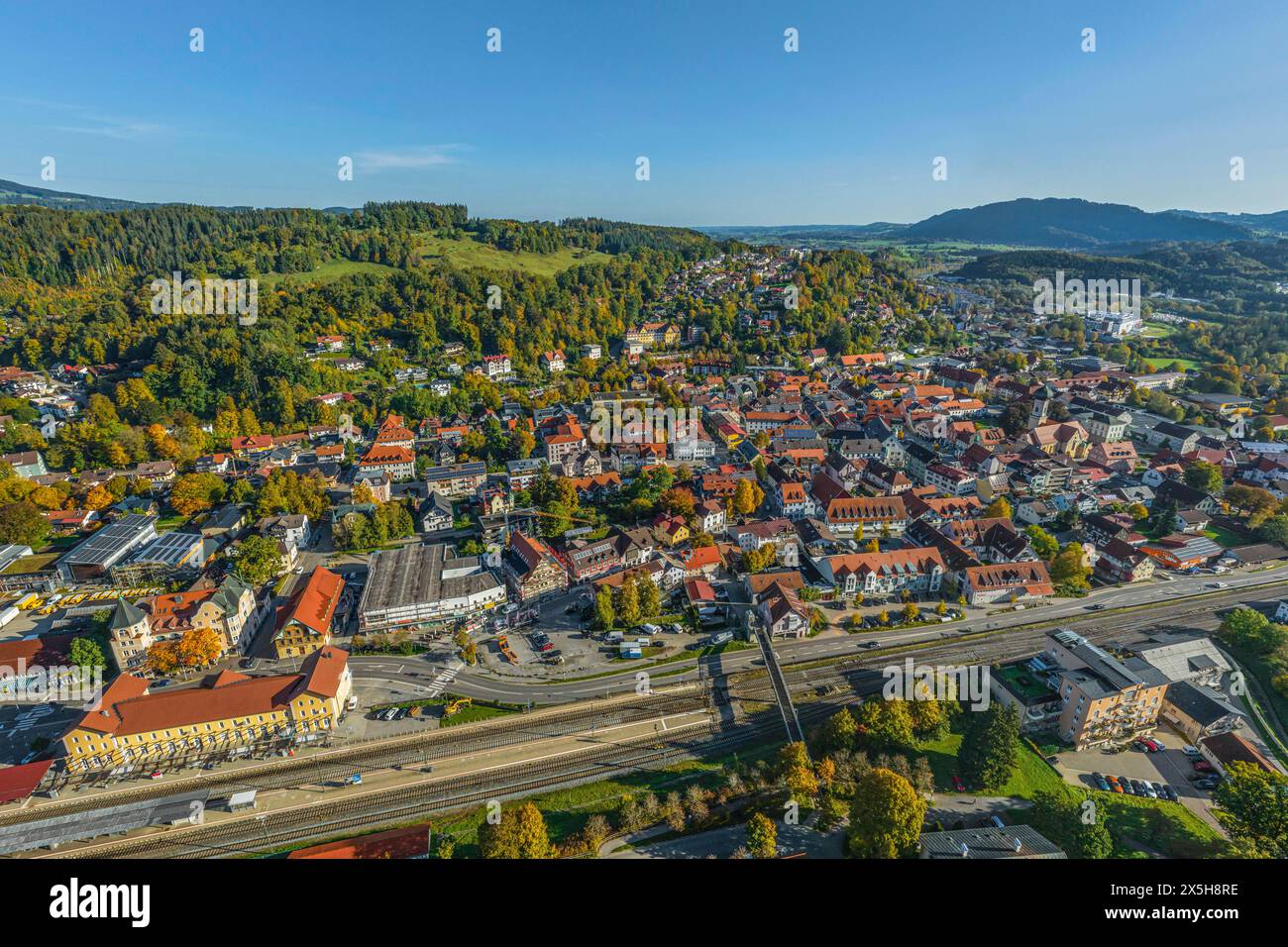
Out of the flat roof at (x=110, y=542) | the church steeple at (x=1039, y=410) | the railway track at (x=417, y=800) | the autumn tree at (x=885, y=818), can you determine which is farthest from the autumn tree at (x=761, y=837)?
the church steeple at (x=1039, y=410)

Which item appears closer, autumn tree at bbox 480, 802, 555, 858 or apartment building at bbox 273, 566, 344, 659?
autumn tree at bbox 480, 802, 555, 858

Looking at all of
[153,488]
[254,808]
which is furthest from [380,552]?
[153,488]

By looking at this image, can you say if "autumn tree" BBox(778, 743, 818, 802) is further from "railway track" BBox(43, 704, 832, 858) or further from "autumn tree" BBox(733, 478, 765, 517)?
"autumn tree" BBox(733, 478, 765, 517)

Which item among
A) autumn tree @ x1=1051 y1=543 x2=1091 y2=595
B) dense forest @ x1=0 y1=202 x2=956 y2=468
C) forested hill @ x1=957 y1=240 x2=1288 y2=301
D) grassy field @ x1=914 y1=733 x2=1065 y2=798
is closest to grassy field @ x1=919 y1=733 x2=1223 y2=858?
grassy field @ x1=914 y1=733 x2=1065 y2=798

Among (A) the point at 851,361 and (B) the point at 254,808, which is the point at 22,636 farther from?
(A) the point at 851,361

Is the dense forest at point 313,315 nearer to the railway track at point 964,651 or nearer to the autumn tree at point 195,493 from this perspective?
the autumn tree at point 195,493

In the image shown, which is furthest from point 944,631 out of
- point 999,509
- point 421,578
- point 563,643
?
point 421,578

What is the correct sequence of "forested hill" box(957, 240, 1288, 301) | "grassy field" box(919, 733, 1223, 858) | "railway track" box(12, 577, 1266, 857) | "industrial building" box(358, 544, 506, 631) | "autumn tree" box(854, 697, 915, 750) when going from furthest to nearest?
"forested hill" box(957, 240, 1288, 301) < "industrial building" box(358, 544, 506, 631) < "autumn tree" box(854, 697, 915, 750) < "railway track" box(12, 577, 1266, 857) < "grassy field" box(919, 733, 1223, 858)
